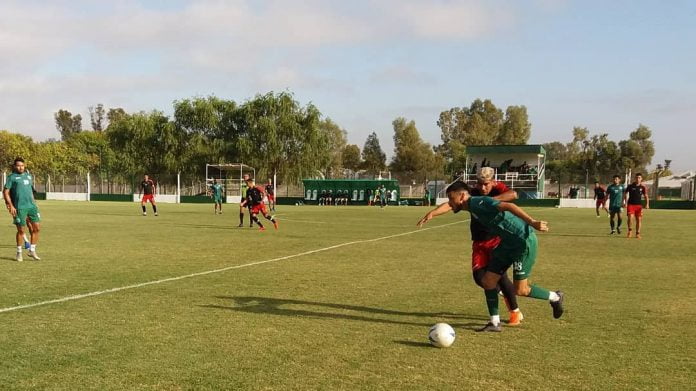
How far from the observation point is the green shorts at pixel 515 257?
21.2ft

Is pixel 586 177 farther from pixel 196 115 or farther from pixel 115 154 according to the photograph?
pixel 115 154

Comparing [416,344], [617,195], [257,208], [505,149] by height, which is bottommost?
[416,344]

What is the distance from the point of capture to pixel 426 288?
9023 mm

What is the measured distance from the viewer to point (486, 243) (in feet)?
22.4

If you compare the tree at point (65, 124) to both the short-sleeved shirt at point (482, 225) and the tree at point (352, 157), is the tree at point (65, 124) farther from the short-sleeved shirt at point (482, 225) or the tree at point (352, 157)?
the short-sleeved shirt at point (482, 225)

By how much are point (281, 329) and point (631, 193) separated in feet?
51.8

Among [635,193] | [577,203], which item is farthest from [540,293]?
[577,203]

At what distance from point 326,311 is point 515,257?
2403 mm

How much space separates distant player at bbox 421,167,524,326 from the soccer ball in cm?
103

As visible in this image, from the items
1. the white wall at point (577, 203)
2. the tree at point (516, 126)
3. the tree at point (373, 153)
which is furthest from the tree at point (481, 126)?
the white wall at point (577, 203)

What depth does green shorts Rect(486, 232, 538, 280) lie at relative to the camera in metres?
6.45

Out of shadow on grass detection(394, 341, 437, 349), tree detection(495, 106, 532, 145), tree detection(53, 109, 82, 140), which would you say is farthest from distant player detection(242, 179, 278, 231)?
tree detection(53, 109, 82, 140)

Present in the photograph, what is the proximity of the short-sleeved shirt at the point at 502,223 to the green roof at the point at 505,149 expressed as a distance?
54.9m

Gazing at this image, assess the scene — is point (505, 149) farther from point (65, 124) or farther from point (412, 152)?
point (65, 124)
